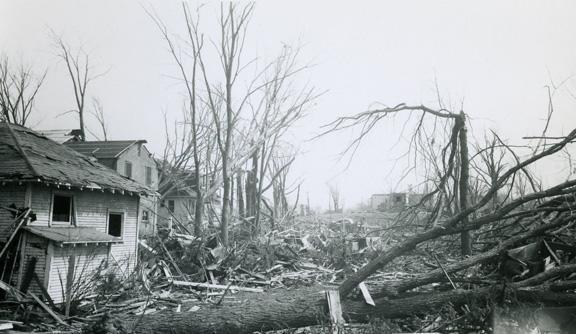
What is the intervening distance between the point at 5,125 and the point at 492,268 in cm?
1577

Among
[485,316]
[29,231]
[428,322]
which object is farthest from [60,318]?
[485,316]

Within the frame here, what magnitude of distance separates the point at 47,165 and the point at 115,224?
3.44 metres

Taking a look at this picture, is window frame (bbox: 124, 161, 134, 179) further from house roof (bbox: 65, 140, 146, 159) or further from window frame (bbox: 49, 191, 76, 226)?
window frame (bbox: 49, 191, 76, 226)

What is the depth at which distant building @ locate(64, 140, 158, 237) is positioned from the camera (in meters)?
27.4

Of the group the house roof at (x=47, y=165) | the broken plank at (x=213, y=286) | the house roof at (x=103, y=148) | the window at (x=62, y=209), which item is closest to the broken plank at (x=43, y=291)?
the window at (x=62, y=209)

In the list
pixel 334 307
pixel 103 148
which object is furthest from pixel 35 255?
pixel 103 148

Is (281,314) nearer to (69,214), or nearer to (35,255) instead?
(35,255)

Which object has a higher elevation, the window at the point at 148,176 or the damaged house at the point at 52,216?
the window at the point at 148,176

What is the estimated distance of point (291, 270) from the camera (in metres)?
14.6

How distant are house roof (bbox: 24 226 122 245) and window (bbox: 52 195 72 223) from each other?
14.8 inches

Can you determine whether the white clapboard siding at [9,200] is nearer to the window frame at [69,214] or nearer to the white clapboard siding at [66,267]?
the window frame at [69,214]

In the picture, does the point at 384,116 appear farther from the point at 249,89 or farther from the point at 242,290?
the point at 249,89

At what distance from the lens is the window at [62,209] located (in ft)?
38.3

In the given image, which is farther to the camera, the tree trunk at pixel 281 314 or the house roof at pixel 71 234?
the house roof at pixel 71 234
